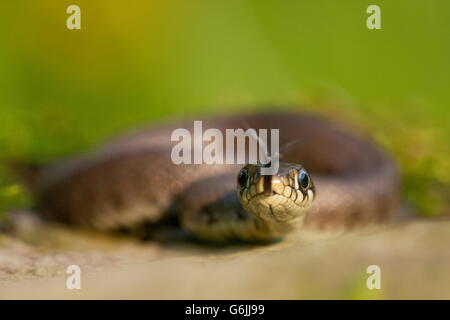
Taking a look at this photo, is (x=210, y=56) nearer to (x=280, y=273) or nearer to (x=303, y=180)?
(x=303, y=180)

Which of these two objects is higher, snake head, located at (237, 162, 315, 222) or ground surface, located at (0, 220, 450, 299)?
snake head, located at (237, 162, 315, 222)

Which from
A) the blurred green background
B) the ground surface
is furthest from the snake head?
the blurred green background

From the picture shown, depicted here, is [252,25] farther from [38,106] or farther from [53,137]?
[53,137]

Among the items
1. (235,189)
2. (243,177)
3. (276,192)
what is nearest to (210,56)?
(235,189)

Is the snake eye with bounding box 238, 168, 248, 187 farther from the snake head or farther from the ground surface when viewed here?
the ground surface

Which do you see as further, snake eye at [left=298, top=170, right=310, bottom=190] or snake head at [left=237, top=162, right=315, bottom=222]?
snake eye at [left=298, top=170, right=310, bottom=190]

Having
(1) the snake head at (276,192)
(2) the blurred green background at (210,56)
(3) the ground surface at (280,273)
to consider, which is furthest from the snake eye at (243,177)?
(2) the blurred green background at (210,56)

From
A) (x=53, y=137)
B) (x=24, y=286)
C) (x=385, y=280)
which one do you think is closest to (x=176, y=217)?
(x=24, y=286)
